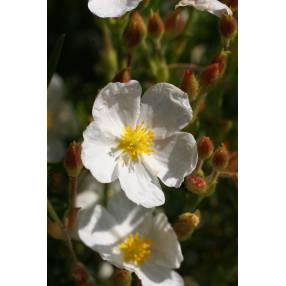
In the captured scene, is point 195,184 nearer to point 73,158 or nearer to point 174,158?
point 174,158

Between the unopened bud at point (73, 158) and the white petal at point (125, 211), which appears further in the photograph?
the white petal at point (125, 211)

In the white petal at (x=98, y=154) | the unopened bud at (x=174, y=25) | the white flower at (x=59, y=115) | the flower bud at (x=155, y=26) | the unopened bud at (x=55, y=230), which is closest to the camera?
the white petal at (x=98, y=154)

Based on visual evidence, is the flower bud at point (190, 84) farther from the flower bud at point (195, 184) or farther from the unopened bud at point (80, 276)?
the unopened bud at point (80, 276)

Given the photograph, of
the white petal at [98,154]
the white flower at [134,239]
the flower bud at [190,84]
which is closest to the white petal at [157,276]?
the white flower at [134,239]

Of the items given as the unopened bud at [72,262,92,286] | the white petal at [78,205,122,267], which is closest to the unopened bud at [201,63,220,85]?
the white petal at [78,205,122,267]

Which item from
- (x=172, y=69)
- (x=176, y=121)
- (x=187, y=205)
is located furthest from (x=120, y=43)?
(x=187, y=205)

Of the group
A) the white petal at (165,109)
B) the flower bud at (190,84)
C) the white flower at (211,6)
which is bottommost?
the white petal at (165,109)

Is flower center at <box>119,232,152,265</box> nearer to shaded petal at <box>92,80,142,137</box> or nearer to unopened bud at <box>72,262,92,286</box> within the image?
unopened bud at <box>72,262,92,286</box>

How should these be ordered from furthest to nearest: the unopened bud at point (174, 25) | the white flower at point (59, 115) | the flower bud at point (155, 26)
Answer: the white flower at point (59, 115)
the unopened bud at point (174, 25)
the flower bud at point (155, 26)
